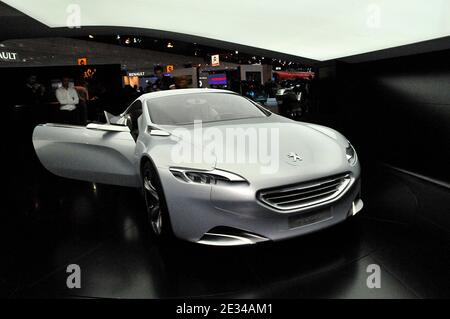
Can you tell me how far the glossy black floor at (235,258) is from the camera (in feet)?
7.45

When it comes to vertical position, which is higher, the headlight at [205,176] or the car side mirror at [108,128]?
the car side mirror at [108,128]

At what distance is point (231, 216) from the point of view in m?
2.27

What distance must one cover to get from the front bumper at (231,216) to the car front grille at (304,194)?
Result: 5 cm

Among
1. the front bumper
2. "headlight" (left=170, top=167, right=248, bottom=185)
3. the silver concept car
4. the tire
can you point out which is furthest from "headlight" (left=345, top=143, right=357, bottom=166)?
the tire

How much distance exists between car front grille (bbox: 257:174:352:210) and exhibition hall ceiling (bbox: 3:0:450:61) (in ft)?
7.23

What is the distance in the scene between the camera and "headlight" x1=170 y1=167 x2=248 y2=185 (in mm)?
2302

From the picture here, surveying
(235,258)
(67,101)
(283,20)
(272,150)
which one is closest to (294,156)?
(272,150)

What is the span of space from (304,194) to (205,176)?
72 cm

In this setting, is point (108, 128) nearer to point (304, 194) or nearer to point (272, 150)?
point (272, 150)

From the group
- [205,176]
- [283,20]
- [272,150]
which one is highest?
[283,20]

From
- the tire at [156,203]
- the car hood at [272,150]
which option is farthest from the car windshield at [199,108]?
the tire at [156,203]

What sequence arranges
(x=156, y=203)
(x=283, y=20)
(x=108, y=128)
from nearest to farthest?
(x=156, y=203)
(x=108, y=128)
(x=283, y=20)

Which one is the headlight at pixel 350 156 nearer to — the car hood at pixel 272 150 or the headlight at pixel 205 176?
the car hood at pixel 272 150
